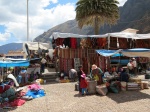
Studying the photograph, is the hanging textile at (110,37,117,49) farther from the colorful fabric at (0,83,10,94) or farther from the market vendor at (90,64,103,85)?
the colorful fabric at (0,83,10,94)

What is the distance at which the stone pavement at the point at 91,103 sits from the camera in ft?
34.5

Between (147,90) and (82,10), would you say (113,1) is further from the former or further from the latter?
(147,90)

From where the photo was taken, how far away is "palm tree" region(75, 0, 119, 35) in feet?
90.3

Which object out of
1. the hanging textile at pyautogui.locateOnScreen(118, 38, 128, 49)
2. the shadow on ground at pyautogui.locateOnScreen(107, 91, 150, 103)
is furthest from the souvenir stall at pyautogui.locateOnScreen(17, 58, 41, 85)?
the shadow on ground at pyautogui.locateOnScreen(107, 91, 150, 103)

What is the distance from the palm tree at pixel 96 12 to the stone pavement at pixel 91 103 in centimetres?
1547

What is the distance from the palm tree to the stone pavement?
50.7 ft

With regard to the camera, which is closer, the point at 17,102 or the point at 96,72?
the point at 17,102

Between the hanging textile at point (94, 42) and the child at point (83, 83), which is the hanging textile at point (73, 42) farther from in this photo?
the child at point (83, 83)

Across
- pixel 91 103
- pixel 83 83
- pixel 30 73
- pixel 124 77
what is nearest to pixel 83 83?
pixel 83 83

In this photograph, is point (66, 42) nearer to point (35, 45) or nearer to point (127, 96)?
point (35, 45)

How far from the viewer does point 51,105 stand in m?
11.6

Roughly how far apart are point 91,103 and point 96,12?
17.7 metres

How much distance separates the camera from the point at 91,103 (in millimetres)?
11531

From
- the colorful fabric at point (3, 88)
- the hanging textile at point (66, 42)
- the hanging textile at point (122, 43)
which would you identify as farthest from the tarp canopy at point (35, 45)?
the colorful fabric at point (3, 88)
